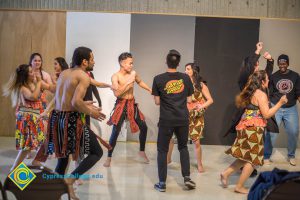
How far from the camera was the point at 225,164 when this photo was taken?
6355 mm

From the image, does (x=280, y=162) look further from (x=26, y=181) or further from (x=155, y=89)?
(x=26, y=181)

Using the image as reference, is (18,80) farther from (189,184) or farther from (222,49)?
(222,49)

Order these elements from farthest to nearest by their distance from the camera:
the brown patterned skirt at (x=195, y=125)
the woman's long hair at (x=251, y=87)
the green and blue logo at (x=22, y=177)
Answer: the brown patterned skirt at (x=195, y=125)
the woman's long hair at (x=251, y=87)
the green and blue logo at (x=22, y=177)

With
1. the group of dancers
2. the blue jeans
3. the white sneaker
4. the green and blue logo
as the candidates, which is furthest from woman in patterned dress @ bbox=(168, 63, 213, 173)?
the green and blue logo

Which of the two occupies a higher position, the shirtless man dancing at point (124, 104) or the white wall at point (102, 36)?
the white wall at point (102, 36)

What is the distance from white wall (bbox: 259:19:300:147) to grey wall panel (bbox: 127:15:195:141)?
48.5 inches

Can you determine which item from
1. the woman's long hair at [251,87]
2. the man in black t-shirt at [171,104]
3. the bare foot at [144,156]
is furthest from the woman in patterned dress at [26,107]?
the woman's long hair at [251,87]

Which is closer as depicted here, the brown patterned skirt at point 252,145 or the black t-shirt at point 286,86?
the brown patterned skirt at point 252,145

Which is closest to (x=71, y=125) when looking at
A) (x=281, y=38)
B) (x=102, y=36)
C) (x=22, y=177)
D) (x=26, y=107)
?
(x=26, y=107)

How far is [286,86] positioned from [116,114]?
2.44 m

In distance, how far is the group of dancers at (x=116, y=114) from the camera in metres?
4.03

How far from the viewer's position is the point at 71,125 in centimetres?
403

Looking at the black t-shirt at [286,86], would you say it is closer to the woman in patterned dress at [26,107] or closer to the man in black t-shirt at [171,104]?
the man in black t-shirt at [171,104]

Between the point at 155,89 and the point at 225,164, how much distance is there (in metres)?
2.11
